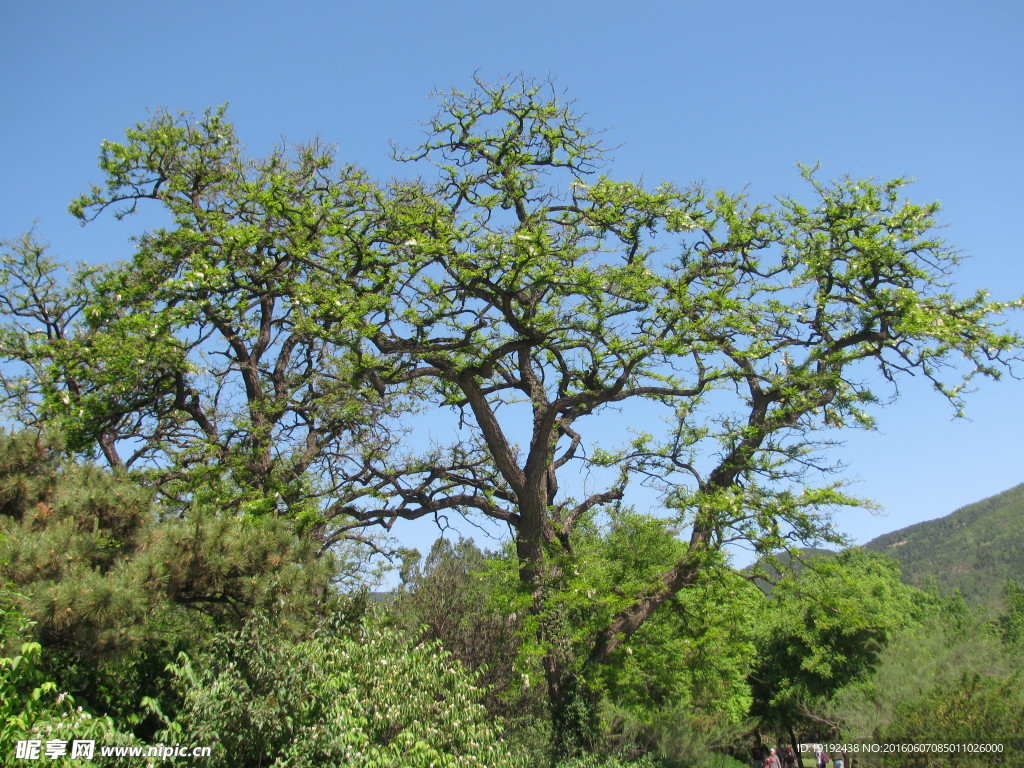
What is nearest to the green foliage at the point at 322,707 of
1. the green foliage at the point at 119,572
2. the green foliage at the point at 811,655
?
the green foliage at the point at 119,572

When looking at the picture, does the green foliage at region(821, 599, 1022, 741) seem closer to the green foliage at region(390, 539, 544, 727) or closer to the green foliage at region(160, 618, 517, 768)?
the green foliage at region(390, 539, 544, 727)

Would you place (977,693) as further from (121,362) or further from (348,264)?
(121,362)

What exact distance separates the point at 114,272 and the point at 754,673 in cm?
3215

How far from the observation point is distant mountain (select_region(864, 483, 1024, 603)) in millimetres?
135875

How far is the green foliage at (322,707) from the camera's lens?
819 centimetres

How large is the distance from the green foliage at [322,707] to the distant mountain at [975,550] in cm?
13170

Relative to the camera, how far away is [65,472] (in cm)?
911

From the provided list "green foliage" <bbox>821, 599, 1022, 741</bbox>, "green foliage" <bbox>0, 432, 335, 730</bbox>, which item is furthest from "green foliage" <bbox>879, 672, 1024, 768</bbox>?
"green foliage" <bbox>0, 432, 335, 730</bbox>

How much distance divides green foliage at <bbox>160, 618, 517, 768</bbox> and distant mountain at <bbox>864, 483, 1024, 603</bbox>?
132m

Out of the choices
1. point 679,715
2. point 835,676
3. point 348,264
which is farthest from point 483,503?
point 835,676

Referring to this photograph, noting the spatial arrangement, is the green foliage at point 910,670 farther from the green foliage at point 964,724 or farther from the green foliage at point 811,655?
the green foliage at point 964,724

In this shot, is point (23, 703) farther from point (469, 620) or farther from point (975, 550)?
point (975, 550)

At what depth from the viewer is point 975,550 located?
15850 cm

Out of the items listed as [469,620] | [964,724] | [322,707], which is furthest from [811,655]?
[322,707]
